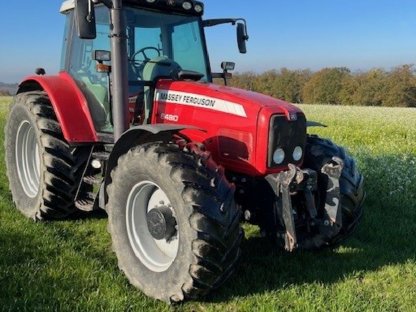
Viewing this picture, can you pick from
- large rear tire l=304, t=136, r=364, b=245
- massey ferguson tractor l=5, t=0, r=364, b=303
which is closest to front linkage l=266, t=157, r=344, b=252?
massey ferguson tractor l=5, t=0, r=364, b=303

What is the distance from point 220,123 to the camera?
12.5 feet

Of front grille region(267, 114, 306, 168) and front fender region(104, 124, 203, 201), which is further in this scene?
front fender region(104, 124, 203, 201)

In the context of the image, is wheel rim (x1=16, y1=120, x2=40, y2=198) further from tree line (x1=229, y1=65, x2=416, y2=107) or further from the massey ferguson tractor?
tree line (x1=229, y1=65, x2=416, y2=107)

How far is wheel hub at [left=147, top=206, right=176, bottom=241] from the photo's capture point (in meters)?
3.50

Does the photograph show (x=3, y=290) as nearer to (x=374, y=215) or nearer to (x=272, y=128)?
(x=272, y=128)

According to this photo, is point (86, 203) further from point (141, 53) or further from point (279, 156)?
point (279, 156)

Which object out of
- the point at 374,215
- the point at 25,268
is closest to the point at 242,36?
the point at 374,215

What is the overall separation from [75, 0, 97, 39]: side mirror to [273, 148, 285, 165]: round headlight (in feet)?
5.39

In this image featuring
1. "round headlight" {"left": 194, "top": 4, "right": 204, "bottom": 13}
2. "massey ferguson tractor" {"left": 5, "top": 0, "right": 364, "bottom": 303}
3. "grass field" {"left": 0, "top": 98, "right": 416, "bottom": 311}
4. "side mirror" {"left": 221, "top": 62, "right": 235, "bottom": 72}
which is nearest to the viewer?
"massey ferguson tractor" {"left": 5, "top": 0, "right": 364, "bottom": 303}

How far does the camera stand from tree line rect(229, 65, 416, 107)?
55.5 meters

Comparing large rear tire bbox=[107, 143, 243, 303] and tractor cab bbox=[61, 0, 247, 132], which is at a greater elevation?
tractor cab bbox=[61, 0, 247, 132]

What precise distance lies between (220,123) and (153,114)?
0.77 m

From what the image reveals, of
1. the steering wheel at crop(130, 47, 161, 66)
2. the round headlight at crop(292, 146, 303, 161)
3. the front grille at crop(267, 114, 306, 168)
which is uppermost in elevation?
the steering wheel at crop(130, 47, 161, 66)

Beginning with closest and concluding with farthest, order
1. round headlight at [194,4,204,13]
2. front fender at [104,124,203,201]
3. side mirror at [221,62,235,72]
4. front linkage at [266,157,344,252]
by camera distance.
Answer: front linkage at [266,157,344,252] < front fender at [104,124,203,201] < round headlight at [194,4,204,13] < side mirror at [221,62,235,72]
